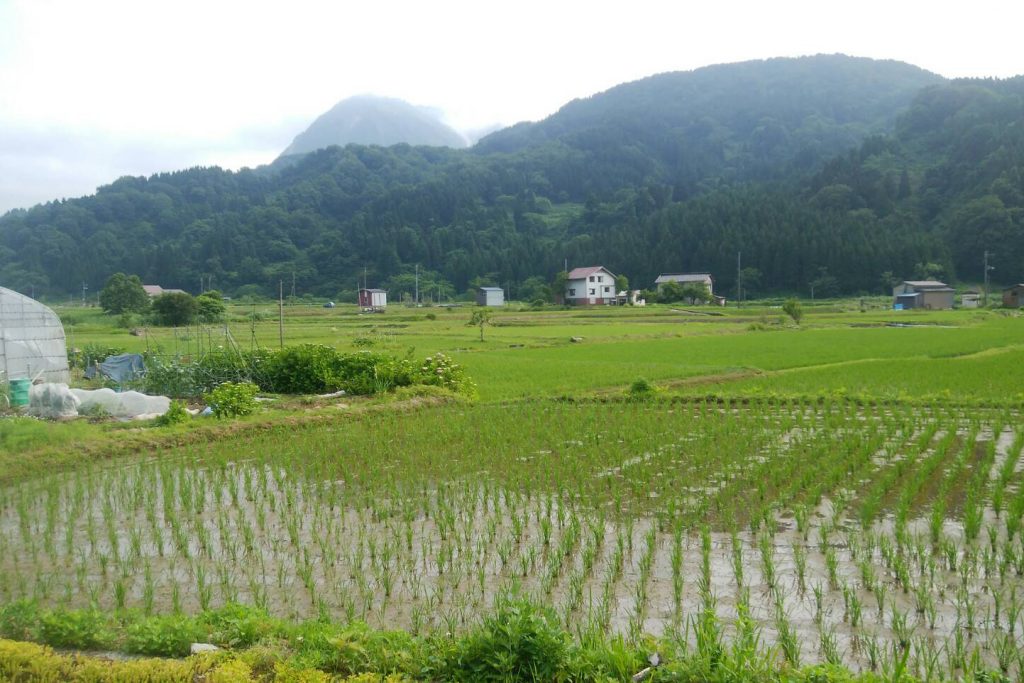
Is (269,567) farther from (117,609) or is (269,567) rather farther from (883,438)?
(883,438)

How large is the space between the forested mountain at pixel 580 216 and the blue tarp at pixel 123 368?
56615 mm

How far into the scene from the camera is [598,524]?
6.08m

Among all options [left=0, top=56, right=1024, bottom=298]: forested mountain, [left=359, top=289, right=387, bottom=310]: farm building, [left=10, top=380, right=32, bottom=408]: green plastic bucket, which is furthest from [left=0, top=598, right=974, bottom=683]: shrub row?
[left=0, top=56, right=1024, bottom=298]: forested mountain

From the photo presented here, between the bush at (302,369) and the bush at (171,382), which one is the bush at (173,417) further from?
the bush at (302,369)

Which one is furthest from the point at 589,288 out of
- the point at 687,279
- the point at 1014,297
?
the point at 1014,297

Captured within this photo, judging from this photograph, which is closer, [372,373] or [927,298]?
[372,373]

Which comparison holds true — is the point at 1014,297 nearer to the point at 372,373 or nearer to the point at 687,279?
the point at 687,279

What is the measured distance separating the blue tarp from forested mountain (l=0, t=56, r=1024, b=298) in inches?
2229

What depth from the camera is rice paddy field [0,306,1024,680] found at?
438 cm

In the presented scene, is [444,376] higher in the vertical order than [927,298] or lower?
lower

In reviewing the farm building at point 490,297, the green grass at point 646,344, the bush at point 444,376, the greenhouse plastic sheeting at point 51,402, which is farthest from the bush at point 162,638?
the farm building at point 490,297

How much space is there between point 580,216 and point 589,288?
132 ft

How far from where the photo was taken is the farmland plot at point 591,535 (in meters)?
4.37

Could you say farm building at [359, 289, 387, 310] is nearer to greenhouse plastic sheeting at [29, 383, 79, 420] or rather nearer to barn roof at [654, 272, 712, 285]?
barn roof at [654, 272, 712, 285]
